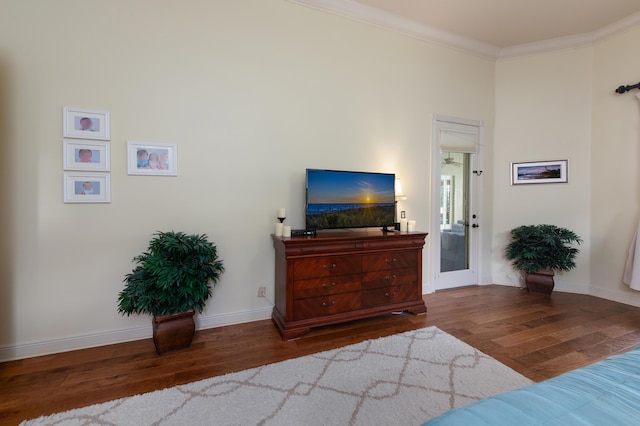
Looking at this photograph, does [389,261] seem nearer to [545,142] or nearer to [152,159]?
[152,159]

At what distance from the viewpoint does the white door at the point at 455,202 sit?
3.61 m

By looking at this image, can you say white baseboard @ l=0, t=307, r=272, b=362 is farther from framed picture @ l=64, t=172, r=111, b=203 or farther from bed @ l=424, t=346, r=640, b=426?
bed @ l=424, t=346, r=640, b=426

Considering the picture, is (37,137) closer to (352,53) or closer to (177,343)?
(177,343)

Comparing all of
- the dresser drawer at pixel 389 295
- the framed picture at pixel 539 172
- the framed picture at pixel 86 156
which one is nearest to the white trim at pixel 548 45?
the framed picture at pixel 539 172

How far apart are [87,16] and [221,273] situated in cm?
246

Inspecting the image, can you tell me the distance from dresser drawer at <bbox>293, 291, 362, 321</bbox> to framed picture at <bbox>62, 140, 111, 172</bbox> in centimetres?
204

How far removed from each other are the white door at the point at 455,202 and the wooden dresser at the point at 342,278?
995 millimetres

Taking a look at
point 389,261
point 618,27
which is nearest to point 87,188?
point 389,261

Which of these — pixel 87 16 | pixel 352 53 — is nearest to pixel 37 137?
pixel 87 16

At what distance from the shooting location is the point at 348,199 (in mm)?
2809

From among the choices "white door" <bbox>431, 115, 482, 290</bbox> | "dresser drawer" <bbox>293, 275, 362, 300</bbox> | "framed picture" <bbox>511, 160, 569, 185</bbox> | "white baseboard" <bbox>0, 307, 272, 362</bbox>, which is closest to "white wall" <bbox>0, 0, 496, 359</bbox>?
"white baseboard" <bbox>0, 307, 272, 362</bbox>

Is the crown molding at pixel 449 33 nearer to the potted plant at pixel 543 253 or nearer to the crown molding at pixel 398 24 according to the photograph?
the crown molding at pixel 398 24

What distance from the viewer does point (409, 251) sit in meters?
2.83

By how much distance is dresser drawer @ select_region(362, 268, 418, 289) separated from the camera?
2656 mm
